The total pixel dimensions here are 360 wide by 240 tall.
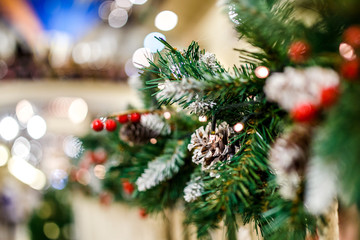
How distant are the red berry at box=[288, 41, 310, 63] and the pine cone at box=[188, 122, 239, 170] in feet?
0.32

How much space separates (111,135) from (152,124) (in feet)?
0.39

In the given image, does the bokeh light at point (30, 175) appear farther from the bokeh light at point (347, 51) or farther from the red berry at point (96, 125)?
the bokeh light at point (347, 51)

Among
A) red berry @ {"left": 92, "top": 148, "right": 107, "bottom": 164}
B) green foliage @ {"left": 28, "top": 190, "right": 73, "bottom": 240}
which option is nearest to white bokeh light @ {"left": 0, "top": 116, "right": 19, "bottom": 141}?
green foliage @ {"left": 28, "top": 190, "right": 73, "bottom": 240}

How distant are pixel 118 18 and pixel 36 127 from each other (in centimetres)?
118

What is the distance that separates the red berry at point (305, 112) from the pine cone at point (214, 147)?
118 mm

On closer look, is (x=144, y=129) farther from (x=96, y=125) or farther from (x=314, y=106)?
(x=314, y=106)

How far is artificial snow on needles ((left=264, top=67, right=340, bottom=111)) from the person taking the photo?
0.53ft

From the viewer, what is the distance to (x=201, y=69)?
28cm

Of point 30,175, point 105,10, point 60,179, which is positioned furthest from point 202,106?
point 105,10

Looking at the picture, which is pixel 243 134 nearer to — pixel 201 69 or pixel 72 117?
pixel 201 69

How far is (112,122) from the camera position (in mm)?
370

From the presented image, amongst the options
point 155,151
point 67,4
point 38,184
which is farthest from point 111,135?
point 67,4

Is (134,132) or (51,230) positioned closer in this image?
(134,132)

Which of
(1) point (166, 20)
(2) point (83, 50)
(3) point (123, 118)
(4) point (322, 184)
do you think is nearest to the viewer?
(4) point (322, 184)
